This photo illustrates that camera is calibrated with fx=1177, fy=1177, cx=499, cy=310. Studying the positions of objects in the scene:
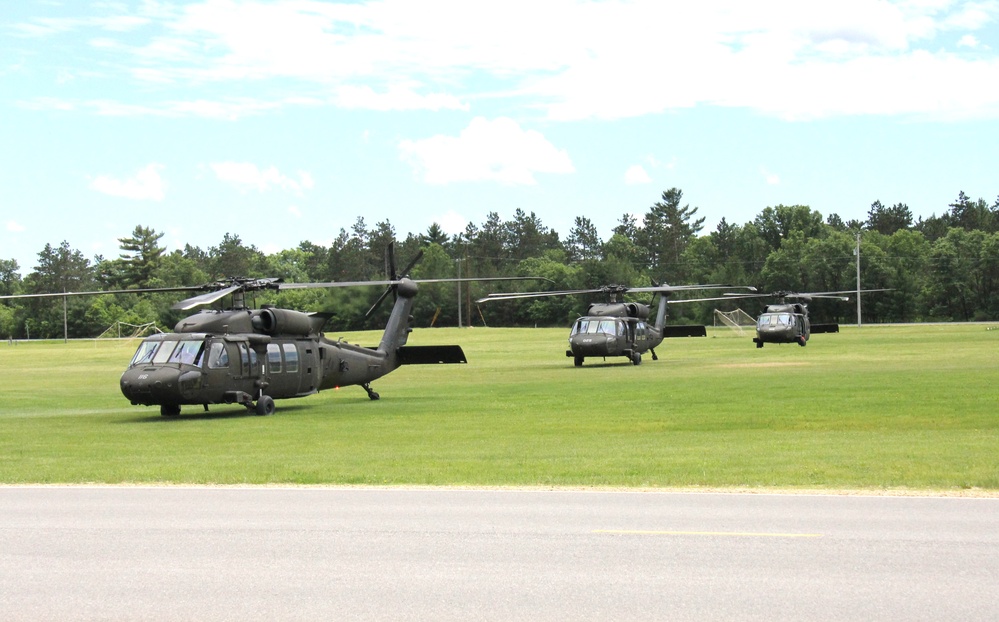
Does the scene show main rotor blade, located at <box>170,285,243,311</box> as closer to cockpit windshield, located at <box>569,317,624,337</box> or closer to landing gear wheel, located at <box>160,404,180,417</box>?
landing gear wheel, located at <box>160,404,180,417</box>

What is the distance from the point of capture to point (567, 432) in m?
23.0

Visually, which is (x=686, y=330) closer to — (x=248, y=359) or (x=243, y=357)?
(x=248, y=359)

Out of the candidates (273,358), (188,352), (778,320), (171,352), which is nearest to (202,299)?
(188,352)

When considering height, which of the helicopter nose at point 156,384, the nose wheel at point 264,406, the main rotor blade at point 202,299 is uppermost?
the main rotor blade at point 202,299

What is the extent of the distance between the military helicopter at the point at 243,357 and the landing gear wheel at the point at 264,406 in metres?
0.02

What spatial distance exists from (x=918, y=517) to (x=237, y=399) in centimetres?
1987

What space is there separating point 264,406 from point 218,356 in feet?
6.28

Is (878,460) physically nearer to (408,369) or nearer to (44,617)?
(44,617)

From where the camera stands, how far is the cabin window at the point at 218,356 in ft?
91.2

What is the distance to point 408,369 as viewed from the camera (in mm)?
53438

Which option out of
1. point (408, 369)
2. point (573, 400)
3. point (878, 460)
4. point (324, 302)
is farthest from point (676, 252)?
point (878, 460)

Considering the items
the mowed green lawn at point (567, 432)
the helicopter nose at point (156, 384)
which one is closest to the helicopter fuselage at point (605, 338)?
the mowed green lawn at point (567, 432)

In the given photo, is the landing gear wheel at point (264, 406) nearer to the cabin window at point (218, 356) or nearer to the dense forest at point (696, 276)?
the cabin window at point (218, 356)

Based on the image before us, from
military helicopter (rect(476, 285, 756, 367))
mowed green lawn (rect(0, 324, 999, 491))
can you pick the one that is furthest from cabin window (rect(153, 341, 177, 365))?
military helicopter (rect(476, 285, 756, 367))
